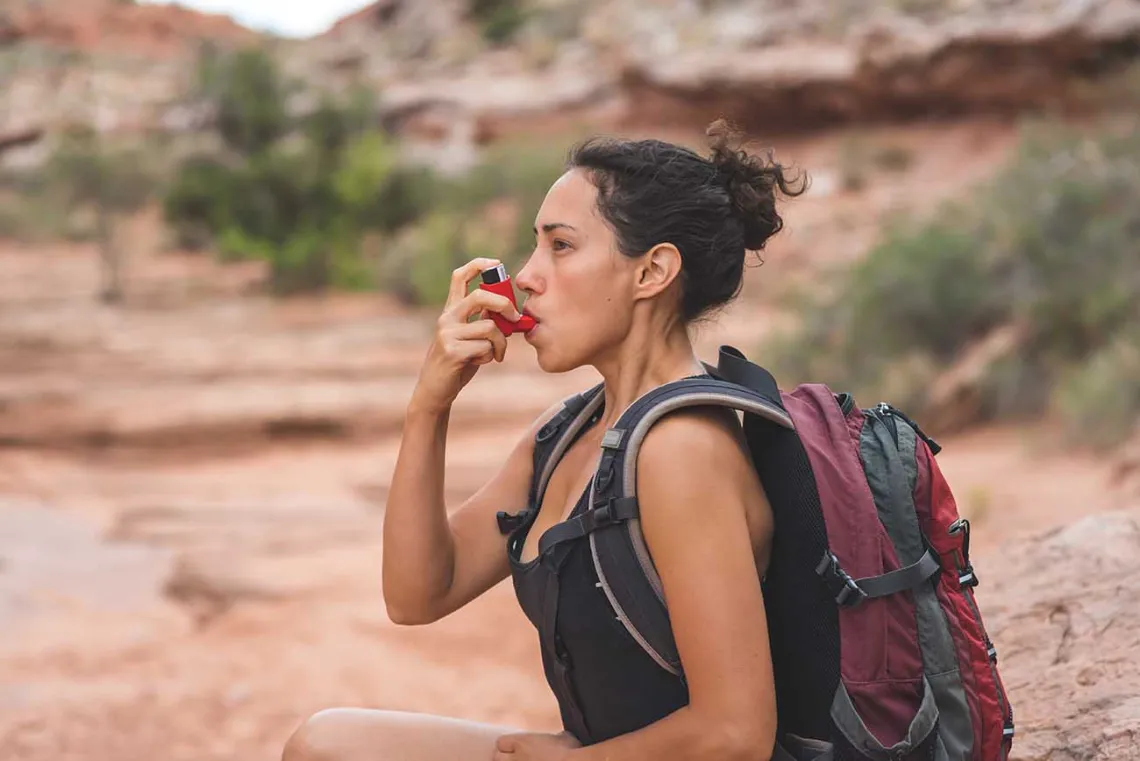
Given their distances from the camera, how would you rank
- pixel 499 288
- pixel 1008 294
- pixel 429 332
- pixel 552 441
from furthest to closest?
1. pixel 429 332
2. pixel 1008 294
3. pixel 552 441
4. pixel 499 288

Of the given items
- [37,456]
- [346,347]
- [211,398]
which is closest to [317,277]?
[346,347]

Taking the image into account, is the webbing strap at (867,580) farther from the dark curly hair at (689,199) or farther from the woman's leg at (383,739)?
the woman's leg at (383,739)

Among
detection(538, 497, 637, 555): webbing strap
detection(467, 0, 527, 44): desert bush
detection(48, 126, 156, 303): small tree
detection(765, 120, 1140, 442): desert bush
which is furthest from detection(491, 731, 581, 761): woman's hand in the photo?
detection(467, 0, 527, 44): desert bush

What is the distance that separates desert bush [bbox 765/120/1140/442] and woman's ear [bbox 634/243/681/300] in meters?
5.54

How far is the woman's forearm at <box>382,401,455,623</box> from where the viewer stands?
178cm

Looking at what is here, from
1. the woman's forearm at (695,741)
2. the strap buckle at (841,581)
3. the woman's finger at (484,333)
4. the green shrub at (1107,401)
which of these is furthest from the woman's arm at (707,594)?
the green shrub at (1107,401)

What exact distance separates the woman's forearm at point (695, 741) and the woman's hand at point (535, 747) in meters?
0.18

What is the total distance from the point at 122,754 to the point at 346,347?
653 cm

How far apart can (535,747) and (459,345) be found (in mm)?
601

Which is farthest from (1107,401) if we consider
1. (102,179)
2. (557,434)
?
(102,179)

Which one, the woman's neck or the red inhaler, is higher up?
the red inhaler

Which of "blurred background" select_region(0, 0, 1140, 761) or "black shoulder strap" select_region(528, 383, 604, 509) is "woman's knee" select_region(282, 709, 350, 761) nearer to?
"black shoulder strap" select_region(528, 383, 604, 509)

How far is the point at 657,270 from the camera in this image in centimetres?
165

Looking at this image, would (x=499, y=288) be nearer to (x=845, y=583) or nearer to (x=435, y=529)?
(x=435, y=529)
